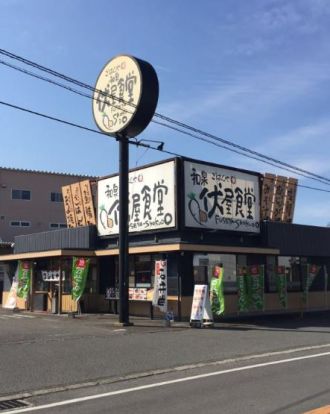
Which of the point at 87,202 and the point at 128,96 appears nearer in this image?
the point at 128,96

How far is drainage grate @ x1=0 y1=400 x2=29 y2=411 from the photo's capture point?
7.95m

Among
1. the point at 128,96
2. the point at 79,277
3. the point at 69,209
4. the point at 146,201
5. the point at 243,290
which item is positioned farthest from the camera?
the point at 69,209

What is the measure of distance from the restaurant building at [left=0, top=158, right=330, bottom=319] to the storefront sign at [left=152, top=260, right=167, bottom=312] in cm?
16

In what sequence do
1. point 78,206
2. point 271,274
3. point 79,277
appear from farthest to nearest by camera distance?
1. point 78,206
2. point 271,274
3. point 79,277

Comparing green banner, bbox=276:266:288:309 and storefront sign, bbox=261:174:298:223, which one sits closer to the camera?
green banner, bbox=276:266:288:309

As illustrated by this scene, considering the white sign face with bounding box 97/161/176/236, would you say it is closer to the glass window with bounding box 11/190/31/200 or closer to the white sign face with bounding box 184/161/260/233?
the white sign face with bounding box 184/161/260/233

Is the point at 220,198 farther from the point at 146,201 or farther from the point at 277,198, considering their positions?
the point at 277,198

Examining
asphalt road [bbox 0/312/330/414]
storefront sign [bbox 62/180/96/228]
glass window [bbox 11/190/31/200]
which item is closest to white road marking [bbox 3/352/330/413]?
asphalt road [bbox 0/312/330/414]

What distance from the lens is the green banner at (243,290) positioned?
22375 mm

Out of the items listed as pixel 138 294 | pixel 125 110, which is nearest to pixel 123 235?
pixel 138 294

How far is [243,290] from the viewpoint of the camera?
2259 centimetres

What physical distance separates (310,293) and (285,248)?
10.8 ft

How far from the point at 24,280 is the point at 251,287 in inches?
415

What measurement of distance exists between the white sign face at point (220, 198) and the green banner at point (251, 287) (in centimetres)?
179
